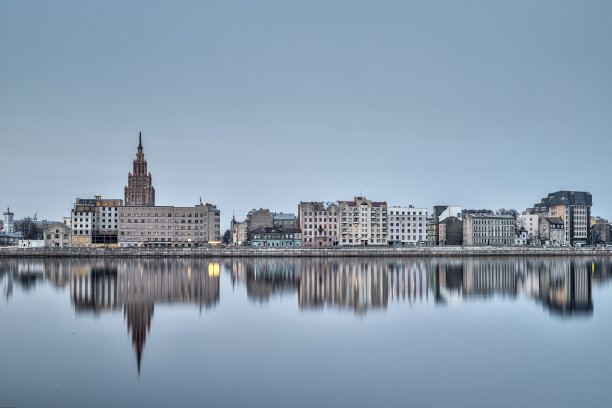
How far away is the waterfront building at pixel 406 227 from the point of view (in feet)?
443

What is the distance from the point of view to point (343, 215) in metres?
132

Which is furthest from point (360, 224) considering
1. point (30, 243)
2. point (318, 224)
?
point (30, 243)

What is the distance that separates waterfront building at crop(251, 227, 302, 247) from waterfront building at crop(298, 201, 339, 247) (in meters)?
1.77

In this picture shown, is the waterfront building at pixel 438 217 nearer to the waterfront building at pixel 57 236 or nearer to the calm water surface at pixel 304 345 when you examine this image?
the waterfront building at pixel 57 236

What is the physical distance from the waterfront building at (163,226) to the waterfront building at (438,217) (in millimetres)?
57074

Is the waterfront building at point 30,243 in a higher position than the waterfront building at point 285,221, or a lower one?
lower

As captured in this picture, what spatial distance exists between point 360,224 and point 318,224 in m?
9.49

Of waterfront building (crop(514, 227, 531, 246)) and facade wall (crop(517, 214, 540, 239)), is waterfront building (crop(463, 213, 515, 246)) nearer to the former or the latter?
waterfront building (crop(514, 227, 531, 246))

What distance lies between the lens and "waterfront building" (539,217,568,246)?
154625 mm

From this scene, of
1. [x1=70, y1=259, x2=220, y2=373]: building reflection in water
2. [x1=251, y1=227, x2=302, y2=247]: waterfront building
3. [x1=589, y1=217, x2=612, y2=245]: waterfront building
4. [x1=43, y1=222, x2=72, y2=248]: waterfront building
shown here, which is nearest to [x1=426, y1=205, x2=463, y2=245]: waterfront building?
[x1=251, y1=227, x2=302, y2=247]: waterfront building

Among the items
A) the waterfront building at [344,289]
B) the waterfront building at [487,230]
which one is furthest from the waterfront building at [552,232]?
the waterfront building at [344,289]

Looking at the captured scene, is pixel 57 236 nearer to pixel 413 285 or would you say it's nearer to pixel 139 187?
pixel 139 187

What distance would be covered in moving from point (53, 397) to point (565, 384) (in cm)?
1915

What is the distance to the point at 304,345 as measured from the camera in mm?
29391
